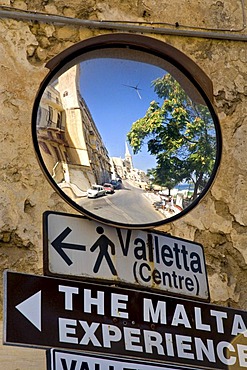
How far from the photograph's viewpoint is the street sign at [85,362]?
6.94 feet

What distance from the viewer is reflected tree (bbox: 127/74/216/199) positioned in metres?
2.50

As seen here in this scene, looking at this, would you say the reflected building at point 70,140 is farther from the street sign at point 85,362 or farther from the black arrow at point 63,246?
the street sign at point 85,362

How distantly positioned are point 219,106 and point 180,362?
0.95m

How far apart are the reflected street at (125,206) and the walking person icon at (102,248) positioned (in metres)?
0.06

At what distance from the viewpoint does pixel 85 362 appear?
2.13 metres

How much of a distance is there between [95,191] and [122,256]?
0.23 meters

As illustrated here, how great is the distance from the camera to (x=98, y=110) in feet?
8.13

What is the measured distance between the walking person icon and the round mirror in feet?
0.18

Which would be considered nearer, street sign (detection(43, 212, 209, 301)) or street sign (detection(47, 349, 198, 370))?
street sign (detection(47, 349, 198, 370))

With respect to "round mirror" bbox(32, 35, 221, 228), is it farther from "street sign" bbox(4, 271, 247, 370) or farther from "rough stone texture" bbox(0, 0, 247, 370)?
"street sign" bbox(4, 271, 247, 370)

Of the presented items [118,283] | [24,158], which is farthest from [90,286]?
[24,158]

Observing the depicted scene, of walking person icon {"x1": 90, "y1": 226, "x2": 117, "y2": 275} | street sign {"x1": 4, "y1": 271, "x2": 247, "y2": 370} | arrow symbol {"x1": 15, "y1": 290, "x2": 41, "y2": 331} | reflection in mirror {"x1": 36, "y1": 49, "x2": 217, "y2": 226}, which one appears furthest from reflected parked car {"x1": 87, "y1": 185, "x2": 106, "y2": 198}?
arrow symbol {"x1": 15, "y1": 290, "x2": 41, "y2": 331}

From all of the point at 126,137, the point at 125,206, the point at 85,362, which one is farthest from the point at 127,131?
the point at 85,362

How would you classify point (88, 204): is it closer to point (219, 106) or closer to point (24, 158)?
point (24, 158)
